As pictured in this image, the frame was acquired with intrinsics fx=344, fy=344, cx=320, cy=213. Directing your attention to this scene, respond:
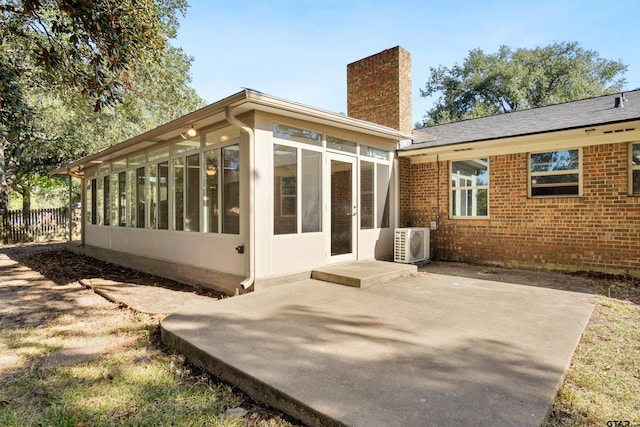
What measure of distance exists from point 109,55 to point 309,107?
274cm

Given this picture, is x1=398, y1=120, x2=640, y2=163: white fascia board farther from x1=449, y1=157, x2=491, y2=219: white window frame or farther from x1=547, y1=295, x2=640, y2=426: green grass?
x1=547, y1=295, x2=640, y2=426: green grass

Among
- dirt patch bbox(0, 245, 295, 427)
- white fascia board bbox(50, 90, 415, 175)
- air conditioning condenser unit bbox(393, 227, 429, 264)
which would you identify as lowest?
dirt patch bbox(0, 245, 295, 427)

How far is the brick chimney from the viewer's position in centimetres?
815

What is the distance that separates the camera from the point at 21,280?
691cm

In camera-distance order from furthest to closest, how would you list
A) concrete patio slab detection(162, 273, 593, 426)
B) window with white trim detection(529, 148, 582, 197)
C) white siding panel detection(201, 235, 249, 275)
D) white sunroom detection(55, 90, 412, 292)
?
window with white trim detection(529, 148, 582, 197) < white siding panel detection(201, 235, 249, 275) < white sunroom detection(55, 90, 412, 292) < concrete patio slab detection(162, 273, 593, 426)

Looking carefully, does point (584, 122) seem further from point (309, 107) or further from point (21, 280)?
point (21, 280)

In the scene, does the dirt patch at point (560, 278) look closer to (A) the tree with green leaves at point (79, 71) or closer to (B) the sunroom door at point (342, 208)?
(B) the sunroom door at point (342, 208)

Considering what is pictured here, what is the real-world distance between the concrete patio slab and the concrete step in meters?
0.38

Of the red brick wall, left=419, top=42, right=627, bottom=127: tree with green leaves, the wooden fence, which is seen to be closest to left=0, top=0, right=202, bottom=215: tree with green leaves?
the wooden fence

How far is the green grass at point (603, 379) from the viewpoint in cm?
204

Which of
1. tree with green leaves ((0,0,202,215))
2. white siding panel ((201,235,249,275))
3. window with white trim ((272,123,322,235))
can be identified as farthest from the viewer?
window with white trim ((272,123,322,235))

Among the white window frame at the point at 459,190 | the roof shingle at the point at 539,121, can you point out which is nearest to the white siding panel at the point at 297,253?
the roof shingle at the point at 539,121

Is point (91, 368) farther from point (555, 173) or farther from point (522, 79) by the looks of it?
point (522, 79)

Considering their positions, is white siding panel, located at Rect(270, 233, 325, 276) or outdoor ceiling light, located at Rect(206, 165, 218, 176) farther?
outdoor ceiling light, located at Rect(206, 165, 218, 176)
